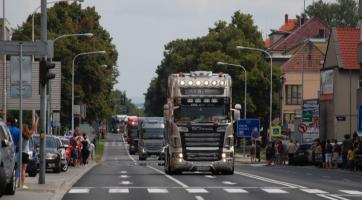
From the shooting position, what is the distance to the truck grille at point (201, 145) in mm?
40875

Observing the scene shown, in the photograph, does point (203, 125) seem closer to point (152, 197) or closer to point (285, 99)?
point (152, 197)

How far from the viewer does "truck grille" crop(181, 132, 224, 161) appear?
40.9m

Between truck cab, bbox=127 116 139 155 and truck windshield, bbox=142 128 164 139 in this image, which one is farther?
truck cab, bbox=127 116 139 155

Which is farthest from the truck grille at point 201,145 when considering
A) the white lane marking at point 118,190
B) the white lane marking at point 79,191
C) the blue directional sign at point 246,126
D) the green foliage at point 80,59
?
→ the green foliage at point 80,59

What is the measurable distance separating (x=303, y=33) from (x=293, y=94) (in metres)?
25.3

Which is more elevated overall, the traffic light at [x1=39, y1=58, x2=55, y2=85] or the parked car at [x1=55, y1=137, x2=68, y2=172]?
the traffic light at [x1=39, y1=58, x2=55, y2=85]

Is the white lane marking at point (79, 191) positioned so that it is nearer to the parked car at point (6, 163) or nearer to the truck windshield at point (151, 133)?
the parked car at point (6, 163)

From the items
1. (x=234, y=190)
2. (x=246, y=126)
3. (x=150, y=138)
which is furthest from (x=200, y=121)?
(x=246, y=126)

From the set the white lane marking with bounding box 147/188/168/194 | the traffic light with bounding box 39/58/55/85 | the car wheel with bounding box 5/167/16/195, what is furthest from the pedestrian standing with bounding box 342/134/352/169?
the car wheel with bounding box 5/167/16/195

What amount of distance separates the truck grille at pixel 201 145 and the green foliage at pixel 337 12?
98.1 m

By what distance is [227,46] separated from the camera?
108125 millimetres

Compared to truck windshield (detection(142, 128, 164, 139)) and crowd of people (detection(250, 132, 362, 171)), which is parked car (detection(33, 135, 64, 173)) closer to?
crowd of people (detection(250, 132, 362, 171))

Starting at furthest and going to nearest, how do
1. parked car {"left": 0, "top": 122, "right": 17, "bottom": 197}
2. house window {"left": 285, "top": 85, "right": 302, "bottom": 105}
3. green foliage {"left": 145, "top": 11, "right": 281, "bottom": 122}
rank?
1. house window {"left": 285, "top": 85, "right": 302, "bottom": 105}
2. green foliage {"left": 145, "top": 11, "right": 281, "bottom": 122}
3. parked car {"left": 0, "top": 122, "right": 17, "bottom": 197}

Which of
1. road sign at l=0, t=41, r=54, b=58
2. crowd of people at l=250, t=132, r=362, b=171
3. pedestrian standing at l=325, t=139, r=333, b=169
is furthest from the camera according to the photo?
pedestrian standing at l=325, t=139, r=333, b=169
